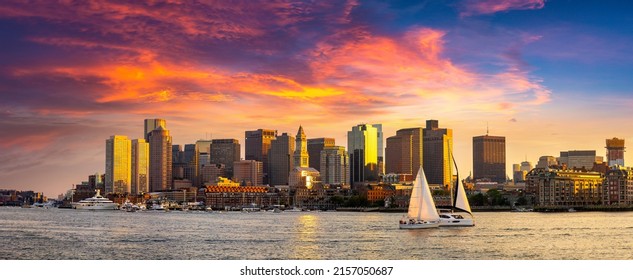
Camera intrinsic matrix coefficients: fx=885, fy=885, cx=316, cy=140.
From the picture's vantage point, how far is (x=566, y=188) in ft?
355

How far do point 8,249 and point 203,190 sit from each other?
127917 mm

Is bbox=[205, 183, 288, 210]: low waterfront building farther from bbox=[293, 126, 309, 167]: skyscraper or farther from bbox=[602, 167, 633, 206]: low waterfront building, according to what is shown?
bbox=[602, 167, 633, 206]: low waterfront building

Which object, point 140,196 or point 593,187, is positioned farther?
point 140,196

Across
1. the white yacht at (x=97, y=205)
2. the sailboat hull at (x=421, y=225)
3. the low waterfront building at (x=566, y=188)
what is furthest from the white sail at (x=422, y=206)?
the white yacht at (x=97, y=205)

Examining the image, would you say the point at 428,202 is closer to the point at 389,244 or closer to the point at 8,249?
the point at 389,244

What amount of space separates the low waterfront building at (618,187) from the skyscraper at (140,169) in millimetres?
58574

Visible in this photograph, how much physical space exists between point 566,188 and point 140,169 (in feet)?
214

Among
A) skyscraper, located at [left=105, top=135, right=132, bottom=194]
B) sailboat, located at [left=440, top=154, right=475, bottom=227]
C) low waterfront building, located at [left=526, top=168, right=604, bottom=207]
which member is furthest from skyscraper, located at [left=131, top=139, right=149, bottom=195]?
sailboat, located at [left=440, top=154, right=475, bottom=227]

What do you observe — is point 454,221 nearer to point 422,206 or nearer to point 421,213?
point 421,213

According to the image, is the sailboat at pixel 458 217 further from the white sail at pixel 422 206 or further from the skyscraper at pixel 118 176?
the skyscraper at pixel 118 176

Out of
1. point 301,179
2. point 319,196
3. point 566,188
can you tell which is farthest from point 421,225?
point 301,179

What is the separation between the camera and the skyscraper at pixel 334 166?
486ft
